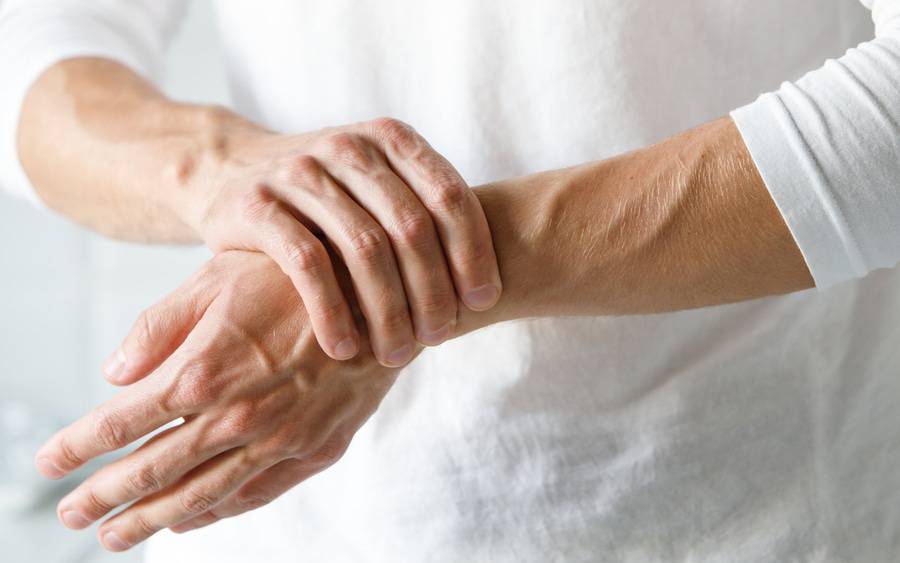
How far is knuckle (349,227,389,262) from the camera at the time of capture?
0.70 meters

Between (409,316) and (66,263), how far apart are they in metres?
1.70

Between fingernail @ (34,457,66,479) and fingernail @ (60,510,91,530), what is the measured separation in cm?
3

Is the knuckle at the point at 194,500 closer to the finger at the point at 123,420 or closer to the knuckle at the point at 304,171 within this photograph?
the finger at the point at 123,420

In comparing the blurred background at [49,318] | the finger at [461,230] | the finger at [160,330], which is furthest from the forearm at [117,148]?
the blurred background at [49,318]

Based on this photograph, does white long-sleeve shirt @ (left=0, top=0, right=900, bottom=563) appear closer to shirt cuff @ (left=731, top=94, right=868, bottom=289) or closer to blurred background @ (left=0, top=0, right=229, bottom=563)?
shirt cuff @ (left=731, top=94, right=868, bottom=289)

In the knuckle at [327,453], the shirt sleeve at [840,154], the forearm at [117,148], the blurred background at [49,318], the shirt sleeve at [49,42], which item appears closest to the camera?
the shirt sleeve at [840,154]

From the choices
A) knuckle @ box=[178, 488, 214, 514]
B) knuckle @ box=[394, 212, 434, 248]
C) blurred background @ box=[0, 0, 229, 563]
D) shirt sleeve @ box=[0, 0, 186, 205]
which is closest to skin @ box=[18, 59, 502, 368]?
knuckle @ box=[394, 212, 434, 248]

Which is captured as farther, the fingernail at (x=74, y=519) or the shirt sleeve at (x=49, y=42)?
the shirt sleeve at (x=49, y=42)

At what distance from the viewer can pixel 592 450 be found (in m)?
0.89

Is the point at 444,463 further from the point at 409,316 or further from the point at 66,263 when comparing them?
the point at 66,263

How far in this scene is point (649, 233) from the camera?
710 millimetres

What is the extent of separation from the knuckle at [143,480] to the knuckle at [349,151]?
263 millimetres

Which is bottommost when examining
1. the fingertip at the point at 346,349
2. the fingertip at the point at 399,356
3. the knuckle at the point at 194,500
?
the knuckle at the point at 194,500

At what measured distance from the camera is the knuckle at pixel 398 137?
75 centimetres
